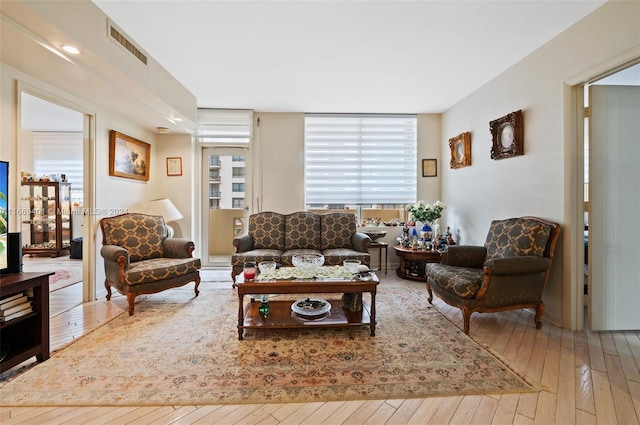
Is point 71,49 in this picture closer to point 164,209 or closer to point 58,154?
point 164,209

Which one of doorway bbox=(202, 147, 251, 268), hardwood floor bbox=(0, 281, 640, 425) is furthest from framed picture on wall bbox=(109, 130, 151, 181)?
hardwood floor bbox=(0, 281, 640, 425)

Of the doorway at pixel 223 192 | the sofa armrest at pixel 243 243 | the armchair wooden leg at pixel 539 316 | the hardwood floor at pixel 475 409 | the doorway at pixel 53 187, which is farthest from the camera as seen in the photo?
the doorway at pixel 53 187

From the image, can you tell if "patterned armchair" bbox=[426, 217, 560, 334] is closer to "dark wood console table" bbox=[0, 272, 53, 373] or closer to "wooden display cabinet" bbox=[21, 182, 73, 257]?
"dark wood console table" bbox=[0, 272, 53, 373]

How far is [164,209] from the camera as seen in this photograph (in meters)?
4.07

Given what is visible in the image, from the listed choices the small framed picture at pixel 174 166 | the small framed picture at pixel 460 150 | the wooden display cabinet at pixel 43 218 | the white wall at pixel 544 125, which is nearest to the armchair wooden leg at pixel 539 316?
the white wall at pixel 544 125

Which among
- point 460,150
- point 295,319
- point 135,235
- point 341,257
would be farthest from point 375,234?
point 135,235

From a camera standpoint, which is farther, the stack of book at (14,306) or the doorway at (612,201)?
the doorway at (612,201)

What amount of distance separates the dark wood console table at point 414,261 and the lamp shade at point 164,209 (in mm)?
3360

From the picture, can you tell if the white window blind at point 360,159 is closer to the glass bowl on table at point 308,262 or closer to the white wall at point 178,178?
the white wall at point 178,178

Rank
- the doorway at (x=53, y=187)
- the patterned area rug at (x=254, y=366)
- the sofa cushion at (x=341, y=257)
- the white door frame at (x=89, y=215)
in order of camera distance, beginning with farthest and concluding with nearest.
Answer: the doorway at (x=53, y=187) → the sofa cushion at (x=341, y=257) → the white door frame at (x=89, y=215) → the patterned area rug at (x=254, y=366)

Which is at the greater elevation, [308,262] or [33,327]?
[308,262]

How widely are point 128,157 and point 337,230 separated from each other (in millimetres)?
3077

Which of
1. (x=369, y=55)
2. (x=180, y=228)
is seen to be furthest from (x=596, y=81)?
(x=180, y=228)

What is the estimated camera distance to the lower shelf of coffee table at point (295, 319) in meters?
2.24
